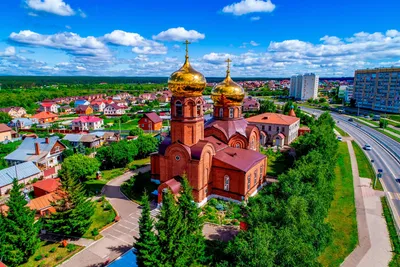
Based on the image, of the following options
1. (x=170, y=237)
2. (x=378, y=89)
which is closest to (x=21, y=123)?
(x=170, y=237)

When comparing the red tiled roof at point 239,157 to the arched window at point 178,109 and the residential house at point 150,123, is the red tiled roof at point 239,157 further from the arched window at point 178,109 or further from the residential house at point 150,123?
the residential house at point 150,123

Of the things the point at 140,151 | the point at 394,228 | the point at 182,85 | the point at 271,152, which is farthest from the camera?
the point at 271,152

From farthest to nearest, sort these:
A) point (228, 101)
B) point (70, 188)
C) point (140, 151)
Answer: point (140, 151), point (228, 101), point (70, 188)

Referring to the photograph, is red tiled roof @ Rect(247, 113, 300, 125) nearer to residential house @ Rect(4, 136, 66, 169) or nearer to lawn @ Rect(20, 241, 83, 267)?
residential house @ Rect(4, 136, 66, 169)

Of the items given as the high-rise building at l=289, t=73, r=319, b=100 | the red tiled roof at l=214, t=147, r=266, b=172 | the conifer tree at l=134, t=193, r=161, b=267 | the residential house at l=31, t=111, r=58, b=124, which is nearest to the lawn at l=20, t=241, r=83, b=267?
the conifer tree at l=134, t=193, r=161, b=267

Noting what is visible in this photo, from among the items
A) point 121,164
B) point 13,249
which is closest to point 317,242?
point 13,249

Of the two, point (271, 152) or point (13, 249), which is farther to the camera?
point (271, 152)

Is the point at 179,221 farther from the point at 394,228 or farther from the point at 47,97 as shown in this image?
the point at 47,97
